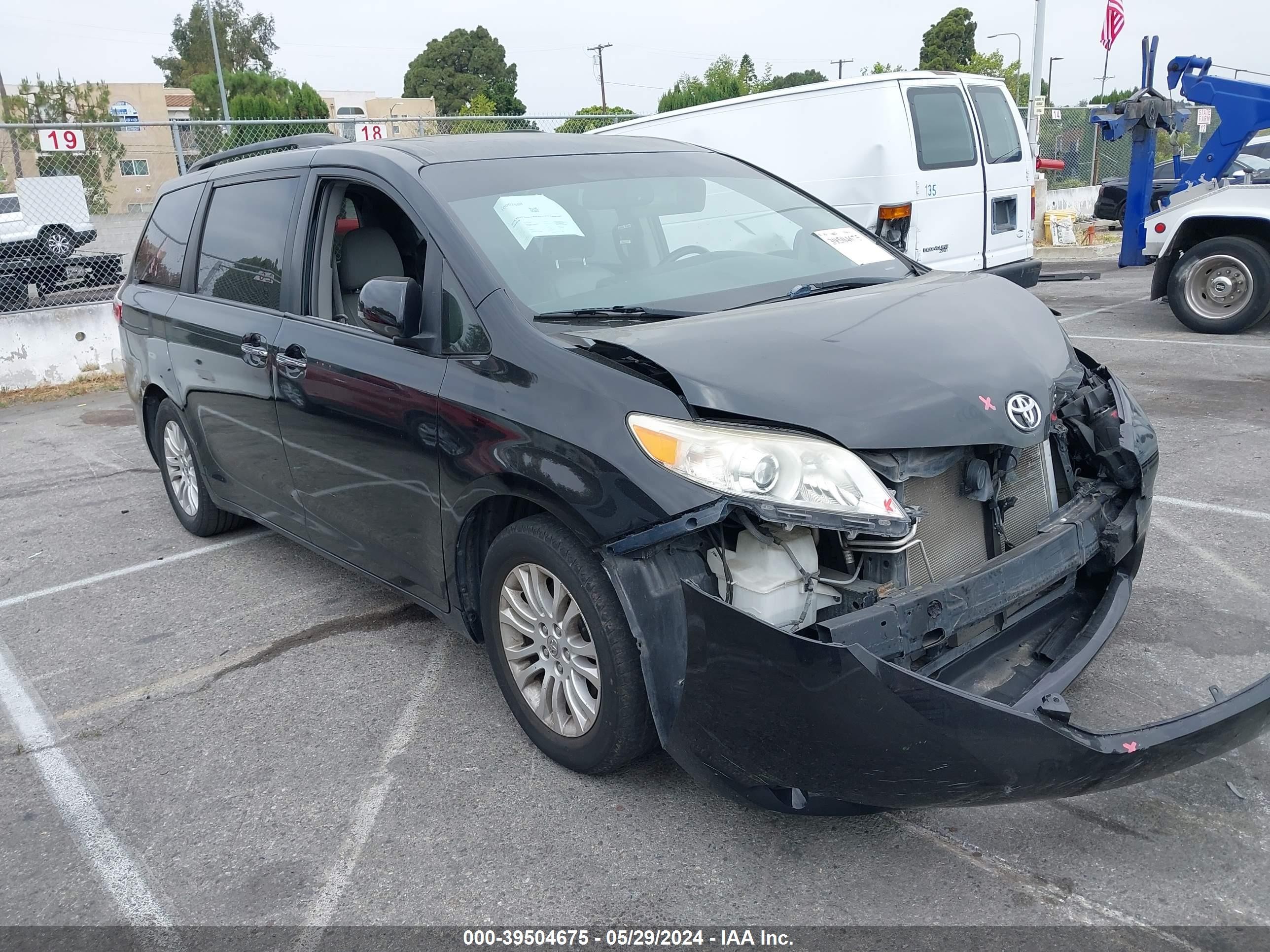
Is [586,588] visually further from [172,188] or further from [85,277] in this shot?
[85,277]

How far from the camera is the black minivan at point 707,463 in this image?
2.35 metres

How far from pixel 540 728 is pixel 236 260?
2.59 meters

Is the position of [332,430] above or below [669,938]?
above


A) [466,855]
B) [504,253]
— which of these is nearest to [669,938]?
[466,855]

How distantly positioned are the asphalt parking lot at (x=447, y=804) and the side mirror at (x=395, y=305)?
4.33 ft

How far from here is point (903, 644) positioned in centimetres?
240

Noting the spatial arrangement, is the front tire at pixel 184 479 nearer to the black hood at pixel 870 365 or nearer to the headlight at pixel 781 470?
the black hood at pixel 870 365

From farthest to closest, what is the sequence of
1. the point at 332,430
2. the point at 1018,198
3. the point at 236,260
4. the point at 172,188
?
the point at 1018,198
the point at 172,188
the point at 236,260
the point at 332,430

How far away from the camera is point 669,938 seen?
2398 mm

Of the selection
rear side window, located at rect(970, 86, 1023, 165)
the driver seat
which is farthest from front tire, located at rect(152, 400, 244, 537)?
rear side window, located at rect(970, 86, 1023, 165)

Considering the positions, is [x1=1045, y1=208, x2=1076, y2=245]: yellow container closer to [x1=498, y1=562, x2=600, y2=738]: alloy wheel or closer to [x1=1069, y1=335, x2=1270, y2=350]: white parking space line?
[x1=1069, y1=335, x2=1270, y2=350]: white parking space line

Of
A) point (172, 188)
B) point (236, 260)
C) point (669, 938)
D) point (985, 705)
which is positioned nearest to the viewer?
point (985, 705)

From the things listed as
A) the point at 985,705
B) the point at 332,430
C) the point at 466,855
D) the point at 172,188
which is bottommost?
the point at 466,855

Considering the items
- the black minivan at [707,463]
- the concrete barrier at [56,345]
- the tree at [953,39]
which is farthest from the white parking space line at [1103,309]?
the tree at [953,39]
